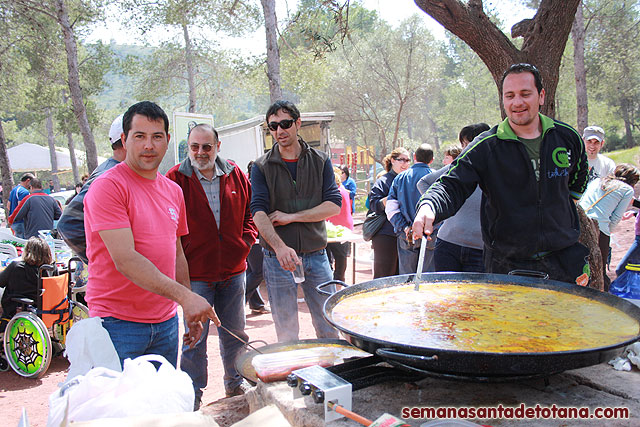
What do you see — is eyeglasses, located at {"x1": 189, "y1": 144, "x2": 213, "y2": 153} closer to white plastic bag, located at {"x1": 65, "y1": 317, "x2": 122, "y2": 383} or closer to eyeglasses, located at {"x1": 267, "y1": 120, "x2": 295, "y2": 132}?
eyeglasses, located at {"x1": 267, "y1": 120, "x2": 295, "y2": 132}

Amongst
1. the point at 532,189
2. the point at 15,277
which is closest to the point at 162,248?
the point at 532,189

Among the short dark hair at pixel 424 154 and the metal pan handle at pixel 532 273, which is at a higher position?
the short dark hair at pixel 424 154

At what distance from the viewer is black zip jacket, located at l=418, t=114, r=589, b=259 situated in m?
2.50

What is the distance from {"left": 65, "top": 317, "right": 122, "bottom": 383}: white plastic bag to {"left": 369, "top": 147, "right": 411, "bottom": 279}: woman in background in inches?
181

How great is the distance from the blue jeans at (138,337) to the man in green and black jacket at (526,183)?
61.9 inches

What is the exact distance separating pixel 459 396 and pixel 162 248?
160cm

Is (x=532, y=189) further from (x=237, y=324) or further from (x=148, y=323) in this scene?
(x=237, y=324)

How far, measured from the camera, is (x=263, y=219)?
3.61 metres

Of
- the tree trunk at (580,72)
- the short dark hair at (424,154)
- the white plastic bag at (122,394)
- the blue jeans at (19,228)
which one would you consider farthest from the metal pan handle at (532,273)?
the tree trunk at (580,72)

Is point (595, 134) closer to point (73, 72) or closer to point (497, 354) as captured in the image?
point (497, 354)

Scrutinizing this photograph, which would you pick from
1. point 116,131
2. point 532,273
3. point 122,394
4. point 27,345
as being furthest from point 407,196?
point 27,345

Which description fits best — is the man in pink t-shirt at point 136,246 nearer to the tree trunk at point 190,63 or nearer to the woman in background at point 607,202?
the woman in background at point 607,202

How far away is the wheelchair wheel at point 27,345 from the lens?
511 cm

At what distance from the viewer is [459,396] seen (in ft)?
6.40
